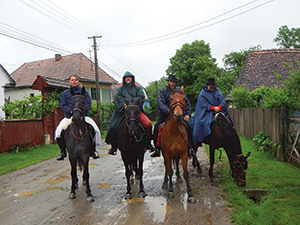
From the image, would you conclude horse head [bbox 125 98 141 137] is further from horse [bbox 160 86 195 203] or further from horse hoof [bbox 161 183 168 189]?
horse hoof [bbox 161 183 168 189]

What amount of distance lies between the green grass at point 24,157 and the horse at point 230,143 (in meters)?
7.52

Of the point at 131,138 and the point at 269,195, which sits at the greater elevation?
the point at 131,138

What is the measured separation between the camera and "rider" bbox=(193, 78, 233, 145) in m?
6.68

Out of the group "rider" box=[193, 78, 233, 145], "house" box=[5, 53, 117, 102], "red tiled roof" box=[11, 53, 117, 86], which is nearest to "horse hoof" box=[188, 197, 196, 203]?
"rider" box=[193, 78, 233, 145]

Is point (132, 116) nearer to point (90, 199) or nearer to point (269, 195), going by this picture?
point (90, 199)

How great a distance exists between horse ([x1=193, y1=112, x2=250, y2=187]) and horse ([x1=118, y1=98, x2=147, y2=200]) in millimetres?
1922

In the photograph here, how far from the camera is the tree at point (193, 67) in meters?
38.3

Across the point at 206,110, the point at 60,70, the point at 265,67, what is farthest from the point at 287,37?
A: the point at 206,110

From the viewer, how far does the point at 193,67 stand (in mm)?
39469

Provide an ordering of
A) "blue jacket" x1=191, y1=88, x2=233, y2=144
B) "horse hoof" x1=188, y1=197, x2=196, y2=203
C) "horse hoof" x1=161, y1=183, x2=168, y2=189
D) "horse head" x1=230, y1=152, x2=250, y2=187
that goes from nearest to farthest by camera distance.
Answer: "horse hoof" x1=188, y1=197, x2=196, y2=203
"horse head" x1=230, y1=152, x2=250, y2=187
"horse hoof" x1=161, y1=183, x2=168, y2=189
"blue jacket" x1=191, y1=88, x2=233, y2=144

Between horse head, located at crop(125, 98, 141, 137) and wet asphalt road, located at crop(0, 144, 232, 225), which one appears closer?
wet asphalt road, located at crop(0, 144, 232, 225)

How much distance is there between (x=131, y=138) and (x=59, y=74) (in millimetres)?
27467

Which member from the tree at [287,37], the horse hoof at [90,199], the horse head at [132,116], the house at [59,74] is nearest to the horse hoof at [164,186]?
the horse head at [132,116]

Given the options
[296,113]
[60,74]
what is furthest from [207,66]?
[296,113]
